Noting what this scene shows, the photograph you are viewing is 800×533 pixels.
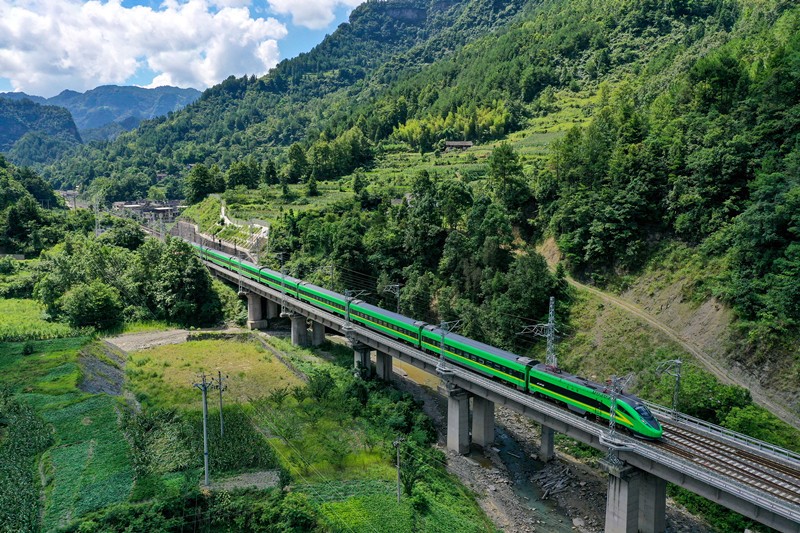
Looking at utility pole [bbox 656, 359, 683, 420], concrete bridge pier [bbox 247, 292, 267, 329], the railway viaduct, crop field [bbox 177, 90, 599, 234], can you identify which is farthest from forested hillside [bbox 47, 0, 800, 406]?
concrete bridge pier [bbox 247, 292, 267, 329]

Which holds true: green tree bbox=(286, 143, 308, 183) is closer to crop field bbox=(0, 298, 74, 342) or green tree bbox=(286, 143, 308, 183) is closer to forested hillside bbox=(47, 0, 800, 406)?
forested hillside bbox=(47, 0, 800, 406)

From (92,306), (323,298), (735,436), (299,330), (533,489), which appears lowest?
(533,489)

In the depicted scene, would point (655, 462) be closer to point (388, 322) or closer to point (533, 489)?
point (533, 489)

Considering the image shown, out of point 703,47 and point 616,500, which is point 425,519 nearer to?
point 616,500

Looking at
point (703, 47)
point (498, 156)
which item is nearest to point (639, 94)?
point (703, 47)

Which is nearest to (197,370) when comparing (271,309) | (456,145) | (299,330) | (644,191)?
(299,330)

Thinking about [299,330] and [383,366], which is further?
[299,330]

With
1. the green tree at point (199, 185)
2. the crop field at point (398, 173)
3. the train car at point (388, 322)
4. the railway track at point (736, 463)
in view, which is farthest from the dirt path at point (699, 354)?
the green tree at point (199, 185)
